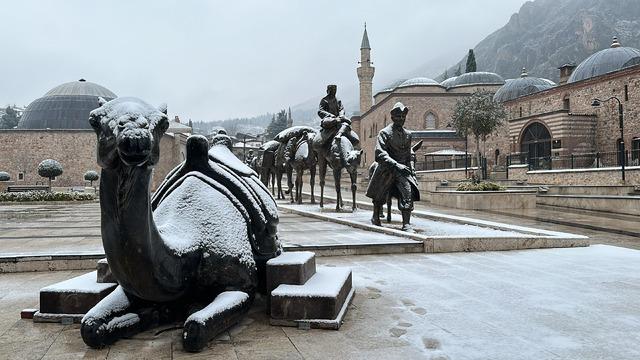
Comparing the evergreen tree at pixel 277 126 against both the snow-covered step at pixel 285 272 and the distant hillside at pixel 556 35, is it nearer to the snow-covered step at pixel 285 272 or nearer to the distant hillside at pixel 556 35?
the distant hillside at pixel 556 35

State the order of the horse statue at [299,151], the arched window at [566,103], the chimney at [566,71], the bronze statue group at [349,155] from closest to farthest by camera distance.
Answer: the bronze statue group at [349,155], the horse statue at [299,151], the arched window at [566,103], the chimney at [566,71]

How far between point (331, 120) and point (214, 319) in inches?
407

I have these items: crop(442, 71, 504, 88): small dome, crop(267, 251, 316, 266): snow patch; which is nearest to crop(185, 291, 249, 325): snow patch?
crop(267, 251, 316, 266): snow patch

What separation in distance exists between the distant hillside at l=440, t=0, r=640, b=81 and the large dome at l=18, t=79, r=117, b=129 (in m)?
89.7

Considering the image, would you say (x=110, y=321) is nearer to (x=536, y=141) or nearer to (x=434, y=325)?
(x=434, y=325)

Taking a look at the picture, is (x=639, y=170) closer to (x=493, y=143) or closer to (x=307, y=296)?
(x=307, y=296)

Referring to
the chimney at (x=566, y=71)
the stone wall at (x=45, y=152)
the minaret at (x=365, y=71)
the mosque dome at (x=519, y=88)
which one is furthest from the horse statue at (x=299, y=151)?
the minaret at (x=365, y=71)

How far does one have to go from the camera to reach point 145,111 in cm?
300

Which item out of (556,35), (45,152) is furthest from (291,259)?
(556,35)

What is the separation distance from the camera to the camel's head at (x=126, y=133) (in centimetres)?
278

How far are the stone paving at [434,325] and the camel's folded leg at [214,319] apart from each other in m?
0.09

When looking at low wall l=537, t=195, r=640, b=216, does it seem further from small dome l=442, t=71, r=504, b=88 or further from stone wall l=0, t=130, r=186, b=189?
small dome l=442, t=71, r=504, b=88

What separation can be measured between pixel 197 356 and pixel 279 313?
2.90ft

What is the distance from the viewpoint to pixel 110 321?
3.38m
